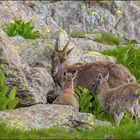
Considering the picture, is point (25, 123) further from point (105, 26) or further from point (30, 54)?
point (105, 26)

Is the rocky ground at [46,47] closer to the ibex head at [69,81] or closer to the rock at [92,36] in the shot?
the rock at [92,36]

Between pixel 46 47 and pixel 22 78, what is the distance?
451 cm

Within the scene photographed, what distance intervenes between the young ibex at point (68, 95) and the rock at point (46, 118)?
2.36 metres

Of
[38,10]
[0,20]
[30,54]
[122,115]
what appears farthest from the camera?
[38,10]

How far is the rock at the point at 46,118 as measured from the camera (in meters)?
12.6

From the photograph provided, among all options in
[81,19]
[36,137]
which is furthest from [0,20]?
[36,137]

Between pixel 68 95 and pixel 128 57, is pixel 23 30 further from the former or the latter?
pixel 68 95

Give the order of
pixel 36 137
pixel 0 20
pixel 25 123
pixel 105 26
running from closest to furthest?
1. pixel 36 137
2. pixel 25 123
3. pixel 0 20
4. pixel 105 26

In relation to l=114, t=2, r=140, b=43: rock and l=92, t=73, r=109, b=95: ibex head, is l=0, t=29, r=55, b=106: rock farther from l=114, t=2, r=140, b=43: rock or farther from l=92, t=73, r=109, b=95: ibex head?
l=114, t=2, r=140, b=43: rock

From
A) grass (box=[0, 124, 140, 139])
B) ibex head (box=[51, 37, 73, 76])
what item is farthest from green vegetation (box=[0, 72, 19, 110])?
ibex head (box=[51, 37, 73, 76])

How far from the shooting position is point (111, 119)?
15719 mm

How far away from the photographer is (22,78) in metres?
16.0

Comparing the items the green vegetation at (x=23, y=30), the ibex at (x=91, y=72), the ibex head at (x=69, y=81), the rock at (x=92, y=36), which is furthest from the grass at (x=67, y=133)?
the rock at (x=92, y=36)

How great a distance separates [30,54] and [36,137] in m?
9.17
